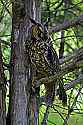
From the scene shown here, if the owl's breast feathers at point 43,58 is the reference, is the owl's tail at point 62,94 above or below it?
below

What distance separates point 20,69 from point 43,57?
18 centimetres

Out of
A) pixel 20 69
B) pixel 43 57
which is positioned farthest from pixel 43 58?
pixel 20 69

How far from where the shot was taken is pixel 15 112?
1.90m

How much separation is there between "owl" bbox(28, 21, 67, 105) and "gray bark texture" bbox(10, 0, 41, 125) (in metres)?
0.06

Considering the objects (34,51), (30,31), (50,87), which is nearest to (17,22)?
(30,31)

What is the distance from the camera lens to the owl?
1927mm

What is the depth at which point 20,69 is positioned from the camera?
1.88m

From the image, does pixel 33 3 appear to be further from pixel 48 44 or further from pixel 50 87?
pixel 50 87

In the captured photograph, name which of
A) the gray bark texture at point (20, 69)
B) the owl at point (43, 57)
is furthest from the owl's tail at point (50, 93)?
the gray bark texture at point (20, 69)

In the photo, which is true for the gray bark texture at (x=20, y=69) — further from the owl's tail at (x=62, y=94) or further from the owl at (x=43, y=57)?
the owl's tail at (x=62, y=94)

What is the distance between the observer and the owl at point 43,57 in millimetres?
1927

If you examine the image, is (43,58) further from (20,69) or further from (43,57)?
(20,69)

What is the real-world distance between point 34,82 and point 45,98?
17 centimetres

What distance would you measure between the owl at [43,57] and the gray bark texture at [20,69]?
60mm
